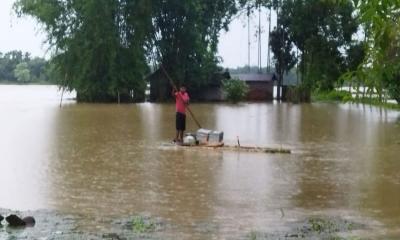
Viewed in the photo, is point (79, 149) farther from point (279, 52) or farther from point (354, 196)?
point (279, 52)

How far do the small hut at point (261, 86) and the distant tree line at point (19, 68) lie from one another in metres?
74.9

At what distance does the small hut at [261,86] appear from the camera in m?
60.3

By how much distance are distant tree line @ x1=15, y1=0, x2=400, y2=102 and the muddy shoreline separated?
34965 mm

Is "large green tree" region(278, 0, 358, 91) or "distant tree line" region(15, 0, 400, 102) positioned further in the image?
"large green tree" region(278, 0, 358, 91)

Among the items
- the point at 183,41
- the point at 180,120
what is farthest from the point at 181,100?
the point at 183,41

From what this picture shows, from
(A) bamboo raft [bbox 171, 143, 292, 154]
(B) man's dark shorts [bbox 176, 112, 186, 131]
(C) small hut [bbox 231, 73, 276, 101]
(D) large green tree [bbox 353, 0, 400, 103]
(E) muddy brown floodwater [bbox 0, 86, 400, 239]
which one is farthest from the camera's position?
(C) small hut [bbox 231, 73, 276, 101]

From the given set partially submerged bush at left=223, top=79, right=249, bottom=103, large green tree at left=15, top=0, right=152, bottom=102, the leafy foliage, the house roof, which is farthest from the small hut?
large green tree at left=15, top=0, right=152, bottom=102

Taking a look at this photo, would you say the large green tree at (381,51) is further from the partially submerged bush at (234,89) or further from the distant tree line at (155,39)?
the partially submerged bush at (234,89)

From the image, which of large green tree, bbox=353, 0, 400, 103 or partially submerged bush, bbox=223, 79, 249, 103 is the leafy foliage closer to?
partially submerged bush, bbox=223, 79, 249, 103

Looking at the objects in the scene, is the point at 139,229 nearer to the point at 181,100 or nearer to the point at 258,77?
the point at 181,100

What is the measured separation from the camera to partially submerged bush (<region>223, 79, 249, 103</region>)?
5381 cm

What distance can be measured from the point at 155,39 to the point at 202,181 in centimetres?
4119

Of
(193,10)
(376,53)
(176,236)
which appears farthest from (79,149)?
(193,10)

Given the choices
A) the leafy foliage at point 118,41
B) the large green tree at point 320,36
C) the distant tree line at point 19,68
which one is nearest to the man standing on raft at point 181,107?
the leafy foliage at point 118,41
